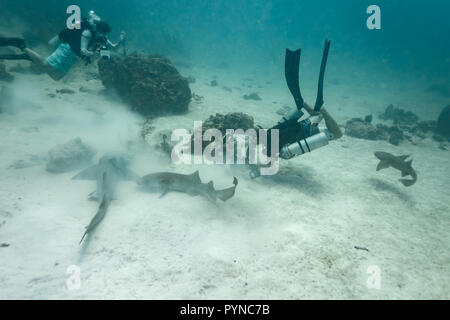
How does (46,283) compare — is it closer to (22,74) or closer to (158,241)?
(158,241)

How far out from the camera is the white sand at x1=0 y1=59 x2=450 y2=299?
3.75m

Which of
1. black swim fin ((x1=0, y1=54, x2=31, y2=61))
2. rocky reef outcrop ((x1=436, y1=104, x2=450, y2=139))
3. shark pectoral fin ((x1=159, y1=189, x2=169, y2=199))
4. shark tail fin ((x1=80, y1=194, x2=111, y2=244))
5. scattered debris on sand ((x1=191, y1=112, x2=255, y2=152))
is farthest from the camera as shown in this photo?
rocky reef outcrop ((x1=436, y1=104, x2=450, y2=139))

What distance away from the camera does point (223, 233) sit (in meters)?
4.95

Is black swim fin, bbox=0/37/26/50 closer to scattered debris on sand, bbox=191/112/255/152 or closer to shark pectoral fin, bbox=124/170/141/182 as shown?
shark pectoral fin, bbox=124/170/141/182

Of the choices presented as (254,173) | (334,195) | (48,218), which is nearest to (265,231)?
(254,173)

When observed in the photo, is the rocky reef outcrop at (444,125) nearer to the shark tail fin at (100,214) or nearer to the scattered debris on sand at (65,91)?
the shark tail fin at (100,214)

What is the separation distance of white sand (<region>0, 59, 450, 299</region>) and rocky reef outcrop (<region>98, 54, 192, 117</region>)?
9.13 feet

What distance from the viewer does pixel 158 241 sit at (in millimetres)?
4562

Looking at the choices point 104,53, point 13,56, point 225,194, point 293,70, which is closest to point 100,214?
point 225,194

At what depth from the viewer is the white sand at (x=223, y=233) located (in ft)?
12.3

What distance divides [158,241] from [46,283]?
1.68m

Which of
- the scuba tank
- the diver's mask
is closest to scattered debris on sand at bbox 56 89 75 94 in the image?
the diver's mask

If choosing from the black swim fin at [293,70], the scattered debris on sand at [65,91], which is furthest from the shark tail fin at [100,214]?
the scattered debris on sand at [65,91]

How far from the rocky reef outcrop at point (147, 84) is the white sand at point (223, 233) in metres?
2.78
